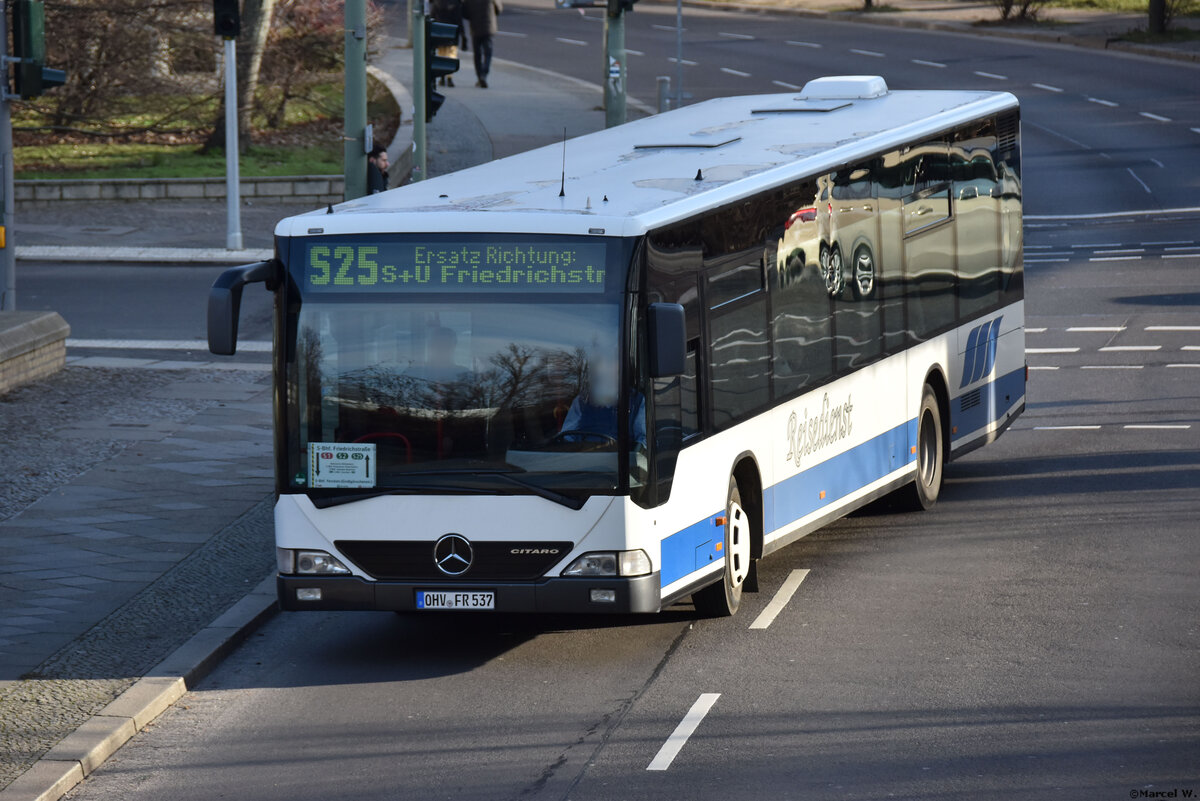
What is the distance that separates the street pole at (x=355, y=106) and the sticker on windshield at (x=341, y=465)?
27.6 feet

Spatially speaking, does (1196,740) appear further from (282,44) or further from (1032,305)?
(282,44)

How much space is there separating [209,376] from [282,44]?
16379 millimetres

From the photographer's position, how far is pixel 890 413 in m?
13.2

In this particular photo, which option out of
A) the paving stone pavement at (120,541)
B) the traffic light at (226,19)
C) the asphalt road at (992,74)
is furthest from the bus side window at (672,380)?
the asphalt road at (992,74)

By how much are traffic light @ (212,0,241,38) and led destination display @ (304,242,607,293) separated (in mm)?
16286

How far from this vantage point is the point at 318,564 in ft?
32.2

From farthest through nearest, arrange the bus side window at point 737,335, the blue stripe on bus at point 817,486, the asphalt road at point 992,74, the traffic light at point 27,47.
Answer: the asphalt road at point 992,74, the traffic light at point 27,47, the bus side window at point 737,335, the blue stripe on bus at point 817,486

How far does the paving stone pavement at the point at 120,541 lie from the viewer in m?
9.47

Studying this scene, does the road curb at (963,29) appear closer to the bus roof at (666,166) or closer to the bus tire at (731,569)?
the bus roof at (666,166)

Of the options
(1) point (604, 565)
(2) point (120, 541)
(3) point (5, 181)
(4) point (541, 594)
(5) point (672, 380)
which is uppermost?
(5) point (672, 380)

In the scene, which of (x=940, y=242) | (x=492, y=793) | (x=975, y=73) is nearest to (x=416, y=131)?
(x=940, y=242)

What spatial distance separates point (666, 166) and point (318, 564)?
10.6ft

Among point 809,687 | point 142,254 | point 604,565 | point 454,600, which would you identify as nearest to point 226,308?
point 454,600

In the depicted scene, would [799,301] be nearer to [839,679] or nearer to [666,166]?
[666,166]
